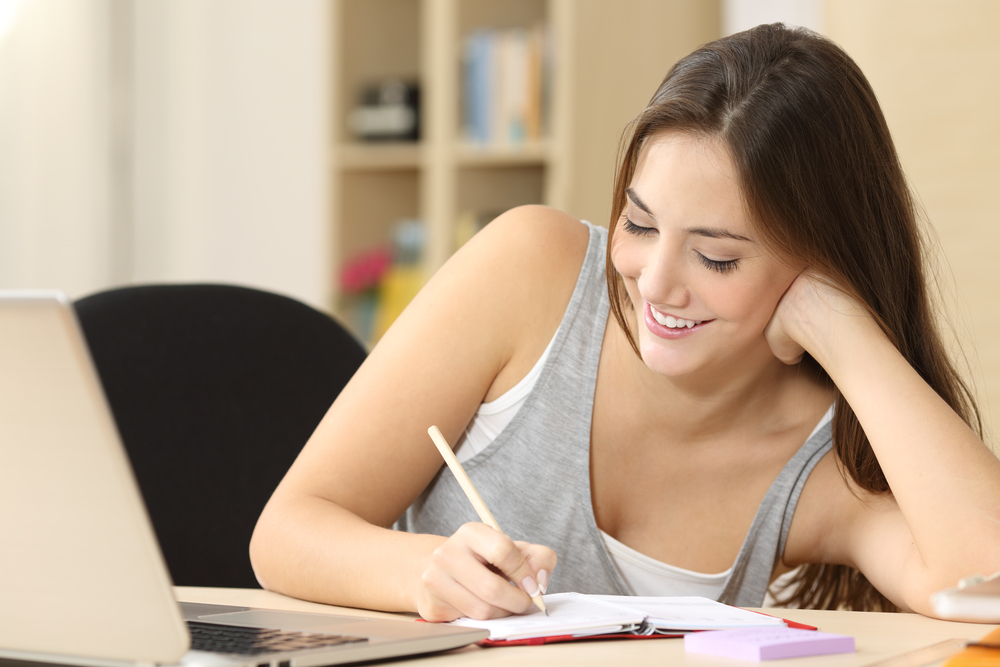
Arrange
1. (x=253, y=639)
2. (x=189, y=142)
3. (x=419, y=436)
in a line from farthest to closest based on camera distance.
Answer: (x=189, y=142), (x=419, y=436), (x=253, y=639)

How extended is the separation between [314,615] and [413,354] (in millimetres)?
345

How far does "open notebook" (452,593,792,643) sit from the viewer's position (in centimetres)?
70

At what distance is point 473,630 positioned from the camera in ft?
2.23

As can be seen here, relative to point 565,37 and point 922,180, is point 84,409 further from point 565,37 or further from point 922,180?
point 565,37

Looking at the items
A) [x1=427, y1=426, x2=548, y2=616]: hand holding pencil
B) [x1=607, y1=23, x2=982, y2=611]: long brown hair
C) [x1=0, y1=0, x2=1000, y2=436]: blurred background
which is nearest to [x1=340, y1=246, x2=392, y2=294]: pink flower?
[x1=0, y1=0, x2=1000, y2=436]: blurred background

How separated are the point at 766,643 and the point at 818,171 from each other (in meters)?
0.50

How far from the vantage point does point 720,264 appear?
97cm

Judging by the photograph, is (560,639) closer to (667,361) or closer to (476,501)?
(476,501)

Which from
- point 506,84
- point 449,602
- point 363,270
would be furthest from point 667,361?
point 363,270

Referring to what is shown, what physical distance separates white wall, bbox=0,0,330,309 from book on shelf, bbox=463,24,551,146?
0.63 metres

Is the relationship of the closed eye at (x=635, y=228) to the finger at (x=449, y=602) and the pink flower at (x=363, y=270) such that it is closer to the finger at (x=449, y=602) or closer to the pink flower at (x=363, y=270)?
the finger at (x=449, y=602)

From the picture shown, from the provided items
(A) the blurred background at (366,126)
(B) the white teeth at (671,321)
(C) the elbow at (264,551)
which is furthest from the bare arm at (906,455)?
(A) the blurred background at (366,126)

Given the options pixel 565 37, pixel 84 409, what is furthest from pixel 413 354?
pixel 565 37

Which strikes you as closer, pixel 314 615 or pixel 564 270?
pixel 314 615
